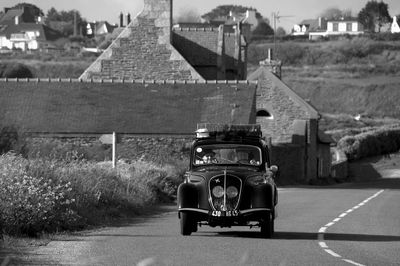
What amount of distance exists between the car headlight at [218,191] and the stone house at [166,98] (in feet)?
78.5

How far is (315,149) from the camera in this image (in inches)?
2625

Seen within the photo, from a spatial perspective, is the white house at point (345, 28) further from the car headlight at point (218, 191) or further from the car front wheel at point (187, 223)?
the car headlight at point (218, 191)

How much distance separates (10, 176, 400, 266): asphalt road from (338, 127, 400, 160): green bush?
58.0 m

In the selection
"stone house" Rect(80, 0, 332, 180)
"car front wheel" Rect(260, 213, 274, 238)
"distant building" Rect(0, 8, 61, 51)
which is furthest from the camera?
"distant building" Rect(0, 8, 61, 51)

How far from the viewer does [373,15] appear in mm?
192875

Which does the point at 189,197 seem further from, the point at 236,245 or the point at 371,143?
the point at 371,143

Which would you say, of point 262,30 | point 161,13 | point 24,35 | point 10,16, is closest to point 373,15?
point 262,30

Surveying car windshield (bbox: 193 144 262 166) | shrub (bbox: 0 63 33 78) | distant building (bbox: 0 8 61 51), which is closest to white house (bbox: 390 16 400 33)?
distant building (bbox: 0 8 61 51)

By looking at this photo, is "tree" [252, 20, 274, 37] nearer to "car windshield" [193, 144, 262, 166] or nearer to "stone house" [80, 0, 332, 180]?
"stone house" [80, 0, 332, 180]

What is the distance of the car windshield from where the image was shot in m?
21.1

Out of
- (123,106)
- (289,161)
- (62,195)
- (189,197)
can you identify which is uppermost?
(189,197)

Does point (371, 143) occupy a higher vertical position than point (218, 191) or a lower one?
lower

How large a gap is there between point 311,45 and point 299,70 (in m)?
12.0

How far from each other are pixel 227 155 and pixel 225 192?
1.69m
